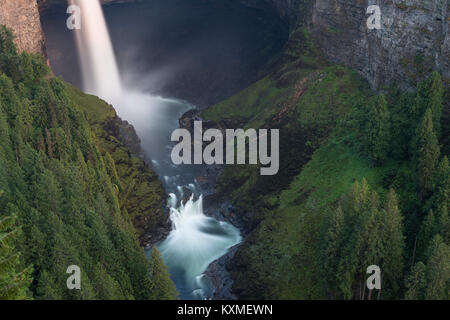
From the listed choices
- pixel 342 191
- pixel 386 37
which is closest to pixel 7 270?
pixel 342 191

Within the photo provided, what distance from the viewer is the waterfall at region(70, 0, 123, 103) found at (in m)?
106

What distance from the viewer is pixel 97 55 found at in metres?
112

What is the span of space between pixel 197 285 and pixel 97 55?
66231 millimetres

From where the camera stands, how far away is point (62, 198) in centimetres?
5072

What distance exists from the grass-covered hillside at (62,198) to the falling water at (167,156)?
13.7ft

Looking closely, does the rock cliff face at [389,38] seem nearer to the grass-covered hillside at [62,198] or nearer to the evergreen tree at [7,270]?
the grass-covered hillside at [62,198]

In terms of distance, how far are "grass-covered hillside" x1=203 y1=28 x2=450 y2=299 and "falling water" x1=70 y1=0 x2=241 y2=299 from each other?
12.7 feet

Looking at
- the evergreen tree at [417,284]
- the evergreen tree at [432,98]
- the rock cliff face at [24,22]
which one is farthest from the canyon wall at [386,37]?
the rock cliff face at [24,22]

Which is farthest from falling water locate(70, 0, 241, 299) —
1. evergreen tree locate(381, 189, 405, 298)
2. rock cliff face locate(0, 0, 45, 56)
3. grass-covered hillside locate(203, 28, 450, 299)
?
rock cliff face locate(0, 0, 45, 56)

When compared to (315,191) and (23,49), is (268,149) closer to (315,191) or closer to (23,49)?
(315,191)

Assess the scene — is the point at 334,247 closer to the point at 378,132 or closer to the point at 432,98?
the point at 378,132

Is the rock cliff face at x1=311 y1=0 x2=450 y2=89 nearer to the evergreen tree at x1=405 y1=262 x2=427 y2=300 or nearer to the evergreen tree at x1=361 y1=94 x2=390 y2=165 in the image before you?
the evergreen tree at x1=361 y1=94 x2=390 y2=165

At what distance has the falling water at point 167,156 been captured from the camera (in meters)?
63.2
